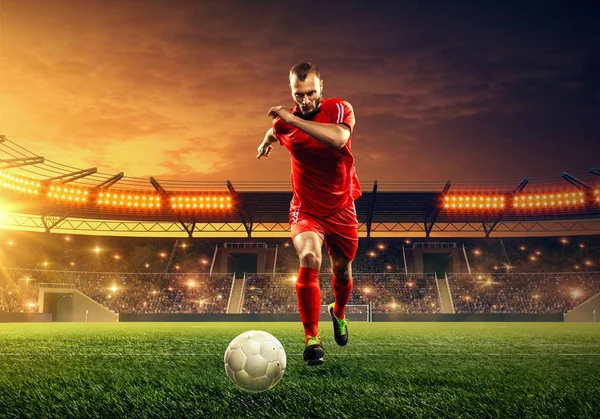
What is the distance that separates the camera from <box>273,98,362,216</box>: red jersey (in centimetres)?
473

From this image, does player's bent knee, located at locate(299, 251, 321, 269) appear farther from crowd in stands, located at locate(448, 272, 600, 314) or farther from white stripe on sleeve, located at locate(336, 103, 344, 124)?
crowd in stands, located at locate(448, 272, 600, 314)

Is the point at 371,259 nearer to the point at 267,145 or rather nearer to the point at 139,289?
the point at 139,289

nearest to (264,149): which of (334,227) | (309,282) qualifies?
(334,227)

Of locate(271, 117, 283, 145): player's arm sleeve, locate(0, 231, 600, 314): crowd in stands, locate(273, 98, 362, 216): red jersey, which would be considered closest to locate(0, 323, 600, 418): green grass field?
locate(273, 98, 362, 216): red jersey

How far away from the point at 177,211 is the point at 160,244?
191 inches

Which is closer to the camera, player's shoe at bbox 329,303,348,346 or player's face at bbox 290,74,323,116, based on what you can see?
player's face at bbox 290,74,323,116

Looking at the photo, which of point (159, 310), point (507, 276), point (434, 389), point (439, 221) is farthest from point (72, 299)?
point (434, 389)

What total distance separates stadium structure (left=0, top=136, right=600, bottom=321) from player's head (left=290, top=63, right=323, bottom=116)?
25.1 metres

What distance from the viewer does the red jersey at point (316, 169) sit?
4730 millimetres

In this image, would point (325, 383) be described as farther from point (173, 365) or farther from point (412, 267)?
point (412, 267)

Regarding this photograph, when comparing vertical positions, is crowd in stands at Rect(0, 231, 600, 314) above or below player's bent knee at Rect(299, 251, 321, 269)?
above

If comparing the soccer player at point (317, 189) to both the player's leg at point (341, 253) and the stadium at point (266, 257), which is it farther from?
the stadium at point (266, 257)

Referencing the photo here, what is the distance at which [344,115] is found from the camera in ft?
14.7

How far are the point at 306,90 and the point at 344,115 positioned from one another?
0.41 metres
